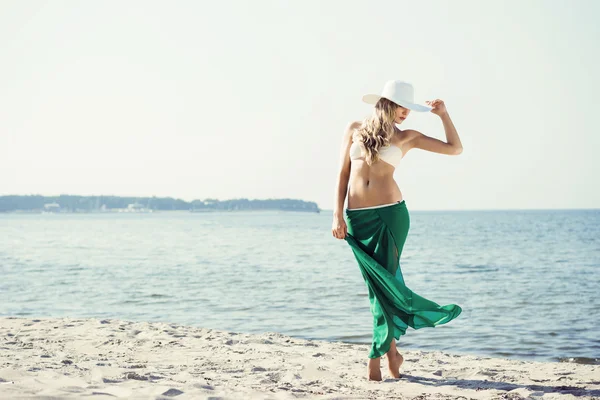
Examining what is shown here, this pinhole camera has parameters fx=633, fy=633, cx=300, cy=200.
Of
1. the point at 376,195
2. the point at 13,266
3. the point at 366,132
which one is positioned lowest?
the point at 13,266

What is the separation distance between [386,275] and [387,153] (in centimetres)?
93

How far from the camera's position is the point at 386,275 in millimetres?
4832

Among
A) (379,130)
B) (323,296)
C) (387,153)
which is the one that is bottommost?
(323,296)

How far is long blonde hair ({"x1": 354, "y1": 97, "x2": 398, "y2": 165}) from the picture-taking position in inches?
188

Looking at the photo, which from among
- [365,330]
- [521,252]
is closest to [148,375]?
[365,330]

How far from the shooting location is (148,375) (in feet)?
A: 16.0

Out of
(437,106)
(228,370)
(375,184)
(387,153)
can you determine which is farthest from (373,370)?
(437,106)

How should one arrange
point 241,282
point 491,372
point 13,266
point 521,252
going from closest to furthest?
point 491,372 → point 241,282 → point 13,266 → point 521,252

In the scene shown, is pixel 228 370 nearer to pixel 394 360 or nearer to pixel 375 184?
pixel 394 360

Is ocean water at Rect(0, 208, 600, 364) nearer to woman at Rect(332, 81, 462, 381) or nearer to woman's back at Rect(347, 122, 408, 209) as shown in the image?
woman at Rect(332, 81, 462, 381)

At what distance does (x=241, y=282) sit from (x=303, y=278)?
179 centimetres

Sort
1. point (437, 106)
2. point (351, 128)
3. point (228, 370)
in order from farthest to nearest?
point (228, 370) < point (351, 128) < point (437, 106)

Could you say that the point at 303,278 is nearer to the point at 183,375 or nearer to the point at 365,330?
the point at 365,330

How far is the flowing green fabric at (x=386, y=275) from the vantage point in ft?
15.7
